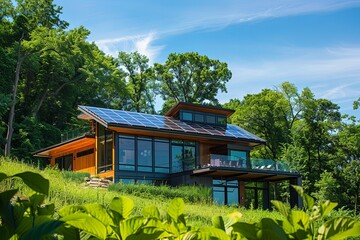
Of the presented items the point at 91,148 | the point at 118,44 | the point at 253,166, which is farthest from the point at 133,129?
the point at 118,44

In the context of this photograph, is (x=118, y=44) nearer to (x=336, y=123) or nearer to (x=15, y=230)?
(x=336, y=123)

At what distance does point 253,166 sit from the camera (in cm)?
2434

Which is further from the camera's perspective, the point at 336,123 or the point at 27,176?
the point at 336,123

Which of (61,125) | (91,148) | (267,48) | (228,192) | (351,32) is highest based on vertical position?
(351,32)

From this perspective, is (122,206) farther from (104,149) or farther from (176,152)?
(176,152)

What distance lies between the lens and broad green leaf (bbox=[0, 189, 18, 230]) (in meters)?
0.87

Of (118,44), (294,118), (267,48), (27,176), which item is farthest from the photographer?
(118,44)

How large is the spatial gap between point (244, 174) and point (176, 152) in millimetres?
3485

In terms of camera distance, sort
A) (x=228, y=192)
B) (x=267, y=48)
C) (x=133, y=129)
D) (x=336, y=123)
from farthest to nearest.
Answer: (x=336, y=123) < (x=267, y=48) < (x=228, y=192) < (x=133, y=129)

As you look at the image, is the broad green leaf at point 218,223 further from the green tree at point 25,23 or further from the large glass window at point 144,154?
the green tree at point 25,23

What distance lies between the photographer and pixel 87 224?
3.01ft

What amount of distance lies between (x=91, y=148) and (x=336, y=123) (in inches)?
706

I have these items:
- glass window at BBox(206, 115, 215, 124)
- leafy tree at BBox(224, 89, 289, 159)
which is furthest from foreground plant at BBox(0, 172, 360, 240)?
leafy tree at BBox(224, 89, 289, 159)

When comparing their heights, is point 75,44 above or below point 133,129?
above
